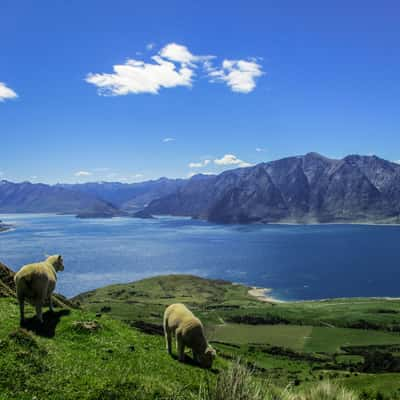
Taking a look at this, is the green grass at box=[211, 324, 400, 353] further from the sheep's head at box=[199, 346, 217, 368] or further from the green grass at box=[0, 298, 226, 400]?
the green grass at box=[0, 298, 226, 400]

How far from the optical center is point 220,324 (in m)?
187

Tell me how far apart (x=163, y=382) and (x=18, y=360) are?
5.67m

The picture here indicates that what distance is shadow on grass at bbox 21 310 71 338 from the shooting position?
65.6ft

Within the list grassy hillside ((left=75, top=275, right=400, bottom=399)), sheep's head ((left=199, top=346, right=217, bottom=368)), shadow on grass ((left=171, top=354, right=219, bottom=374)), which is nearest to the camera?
shadow on grass ((left=171, top=354, right=219, bottom=374))

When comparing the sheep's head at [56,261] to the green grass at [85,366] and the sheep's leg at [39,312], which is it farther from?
the sheep's leg at [39,312]

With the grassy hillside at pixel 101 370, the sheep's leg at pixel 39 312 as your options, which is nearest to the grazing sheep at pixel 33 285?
the sheep's leg at pixel 39 312

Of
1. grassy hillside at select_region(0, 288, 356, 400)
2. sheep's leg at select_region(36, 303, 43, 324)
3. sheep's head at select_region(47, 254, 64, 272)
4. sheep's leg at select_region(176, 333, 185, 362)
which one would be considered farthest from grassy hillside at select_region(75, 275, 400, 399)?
sheep's leg at select_region(176, 333, 185, 362)

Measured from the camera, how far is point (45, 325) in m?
21.0

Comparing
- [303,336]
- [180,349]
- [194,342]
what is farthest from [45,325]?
[303,336]

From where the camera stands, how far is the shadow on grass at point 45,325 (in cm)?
1998

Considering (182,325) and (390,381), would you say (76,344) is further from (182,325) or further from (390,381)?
(390,381)

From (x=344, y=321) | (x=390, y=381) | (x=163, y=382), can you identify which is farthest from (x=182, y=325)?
(x=344, y=321)

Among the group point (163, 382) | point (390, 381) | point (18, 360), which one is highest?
point (18, 360)

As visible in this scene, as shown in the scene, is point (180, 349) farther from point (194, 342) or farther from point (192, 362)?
point (192, 362)
